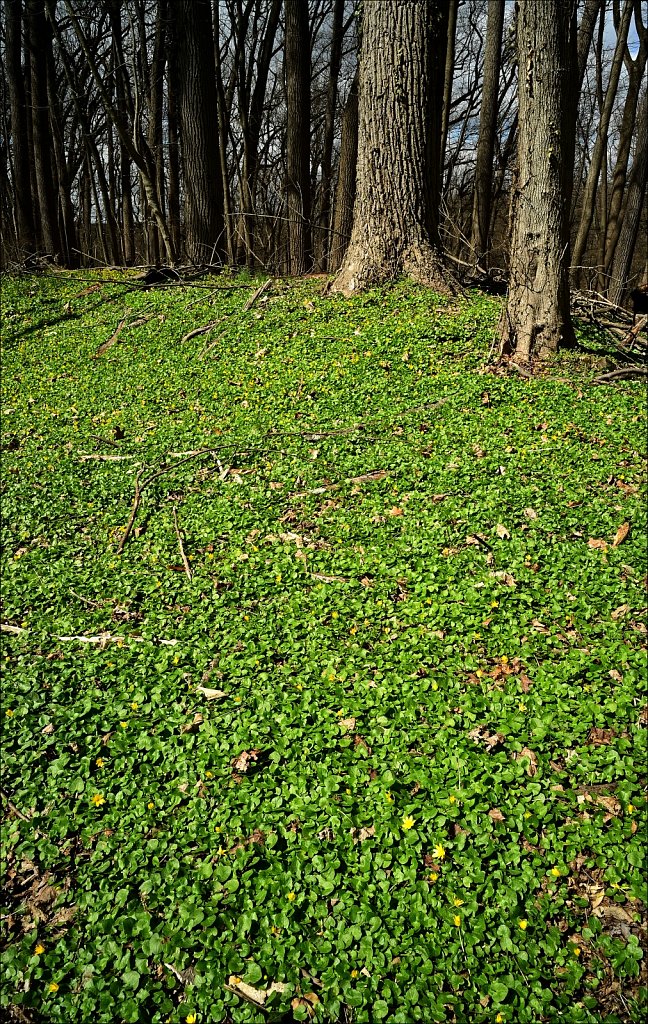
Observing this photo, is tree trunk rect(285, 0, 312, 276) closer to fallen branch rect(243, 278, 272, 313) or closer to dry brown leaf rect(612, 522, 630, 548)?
fallen branch rect(243, 278, 272, 313)

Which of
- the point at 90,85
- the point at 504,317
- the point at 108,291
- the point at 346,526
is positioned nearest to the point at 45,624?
the point at 346,526

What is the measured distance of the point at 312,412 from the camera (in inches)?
236

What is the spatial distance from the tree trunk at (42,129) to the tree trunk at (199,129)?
3.68 metres

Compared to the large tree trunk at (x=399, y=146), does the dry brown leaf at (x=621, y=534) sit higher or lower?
lower

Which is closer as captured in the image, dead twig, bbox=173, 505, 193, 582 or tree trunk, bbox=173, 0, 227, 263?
dead twig, bbox=173, 505, 193, 582

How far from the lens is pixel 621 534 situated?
4.23m

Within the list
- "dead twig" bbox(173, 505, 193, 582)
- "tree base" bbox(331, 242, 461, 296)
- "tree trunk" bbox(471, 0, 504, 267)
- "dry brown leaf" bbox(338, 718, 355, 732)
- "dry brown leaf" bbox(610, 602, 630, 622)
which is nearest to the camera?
"dry brown leaf" bbox(338, 718, 355, 732)

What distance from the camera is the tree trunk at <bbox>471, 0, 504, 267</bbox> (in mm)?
13891

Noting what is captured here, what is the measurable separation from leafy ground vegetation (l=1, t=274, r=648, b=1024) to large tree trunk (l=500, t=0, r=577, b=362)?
0.53m

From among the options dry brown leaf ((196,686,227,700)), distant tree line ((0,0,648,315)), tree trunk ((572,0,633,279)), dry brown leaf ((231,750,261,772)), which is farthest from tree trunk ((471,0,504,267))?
dry brown leaf ((231,750,261,772))

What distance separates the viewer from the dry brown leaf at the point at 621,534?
13.8ft

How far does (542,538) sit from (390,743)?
175 centimetres

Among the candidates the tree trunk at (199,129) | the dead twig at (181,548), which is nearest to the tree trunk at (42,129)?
the tree trunk at (199,129)

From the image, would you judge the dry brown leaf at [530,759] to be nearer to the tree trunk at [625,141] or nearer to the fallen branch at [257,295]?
the fallen branch at [257,295]
